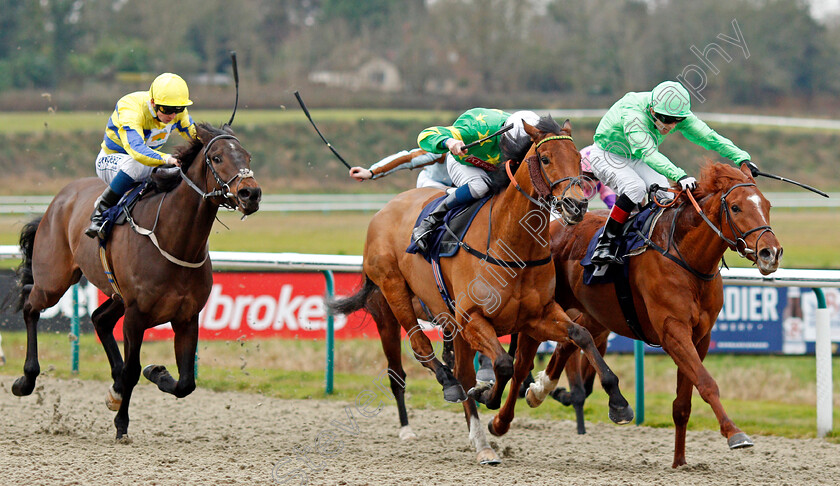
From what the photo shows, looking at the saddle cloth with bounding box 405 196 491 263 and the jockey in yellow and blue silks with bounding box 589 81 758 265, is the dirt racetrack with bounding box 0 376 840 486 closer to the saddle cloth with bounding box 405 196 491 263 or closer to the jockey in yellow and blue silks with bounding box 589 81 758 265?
the saddle cloth with bounding box 405 196 491 263

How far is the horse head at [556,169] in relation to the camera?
4.14 meters

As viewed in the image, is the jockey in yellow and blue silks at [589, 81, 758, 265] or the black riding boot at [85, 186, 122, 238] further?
the black riding boot at [85, 186, 122, 238]

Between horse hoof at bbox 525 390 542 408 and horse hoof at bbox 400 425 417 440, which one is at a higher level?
horse hoof at bbox 525 390 542 408

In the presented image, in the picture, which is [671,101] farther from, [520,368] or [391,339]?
[391,339]

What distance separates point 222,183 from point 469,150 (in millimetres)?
1374

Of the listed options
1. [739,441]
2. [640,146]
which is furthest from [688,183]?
[739,441]

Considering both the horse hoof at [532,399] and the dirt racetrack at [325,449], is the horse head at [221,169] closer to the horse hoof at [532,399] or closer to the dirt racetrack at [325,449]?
the dirt racetrack at [325,449]

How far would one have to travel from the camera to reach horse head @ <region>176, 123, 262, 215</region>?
504 centimetres

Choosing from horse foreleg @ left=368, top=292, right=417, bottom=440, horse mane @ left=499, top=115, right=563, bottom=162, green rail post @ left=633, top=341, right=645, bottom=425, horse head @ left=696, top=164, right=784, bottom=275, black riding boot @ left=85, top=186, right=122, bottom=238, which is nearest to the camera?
horse head @ left=696, top=164, right=784, bottom=275

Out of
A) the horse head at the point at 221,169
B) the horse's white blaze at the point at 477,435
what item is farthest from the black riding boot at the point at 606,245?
the horse head at the point at 221,169

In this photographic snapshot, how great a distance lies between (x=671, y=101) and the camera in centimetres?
513

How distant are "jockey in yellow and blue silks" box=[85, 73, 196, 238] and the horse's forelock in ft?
0.23

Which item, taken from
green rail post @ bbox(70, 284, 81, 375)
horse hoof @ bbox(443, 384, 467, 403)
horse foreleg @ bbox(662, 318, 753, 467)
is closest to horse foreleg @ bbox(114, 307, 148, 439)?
horse hoof @ bbox(443, 384, 467, 403)

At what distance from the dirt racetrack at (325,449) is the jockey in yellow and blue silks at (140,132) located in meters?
1.36
